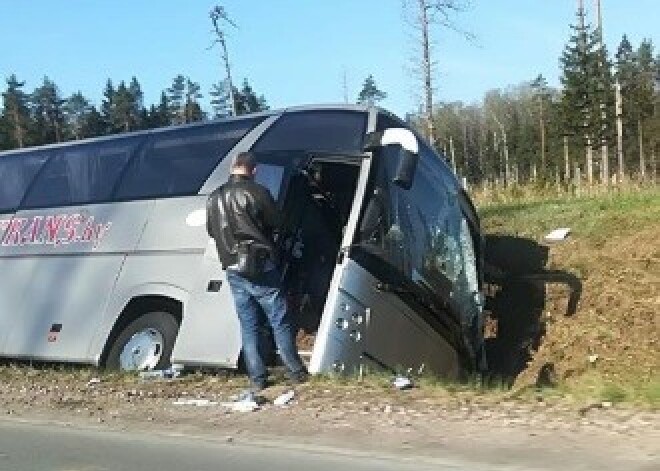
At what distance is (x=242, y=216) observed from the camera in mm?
8898

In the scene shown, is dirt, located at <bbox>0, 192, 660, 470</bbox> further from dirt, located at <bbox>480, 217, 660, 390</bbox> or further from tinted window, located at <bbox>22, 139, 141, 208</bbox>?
tinted window, located at <bbox>22, 139, 141, 208</bbox>

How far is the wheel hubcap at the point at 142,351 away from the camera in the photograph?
34.9 feet

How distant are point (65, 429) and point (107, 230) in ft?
11.5

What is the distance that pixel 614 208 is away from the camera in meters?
17.3

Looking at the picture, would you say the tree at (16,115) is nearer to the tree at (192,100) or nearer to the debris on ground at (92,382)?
the tree at (192,100)

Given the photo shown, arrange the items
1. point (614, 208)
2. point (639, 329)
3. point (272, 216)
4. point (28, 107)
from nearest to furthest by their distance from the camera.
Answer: point (272, 216)
point (639, 329)
point (614, 208)
point (28, 107)

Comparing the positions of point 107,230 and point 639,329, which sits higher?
point 107,230

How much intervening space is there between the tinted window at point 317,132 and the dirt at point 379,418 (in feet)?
8.29

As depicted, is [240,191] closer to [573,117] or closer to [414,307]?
[414,307]

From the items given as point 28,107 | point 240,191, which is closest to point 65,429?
point 240,191

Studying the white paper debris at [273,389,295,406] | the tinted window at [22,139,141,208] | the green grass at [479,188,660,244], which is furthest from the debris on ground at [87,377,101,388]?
the green grass at [479,188,660,244]

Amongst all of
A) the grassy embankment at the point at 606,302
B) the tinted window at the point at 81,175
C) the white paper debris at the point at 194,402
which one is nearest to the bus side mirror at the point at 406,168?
the white paper debris at the point at 194,402

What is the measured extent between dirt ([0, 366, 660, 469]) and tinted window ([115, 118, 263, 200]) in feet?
7.43

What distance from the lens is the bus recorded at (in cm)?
967
